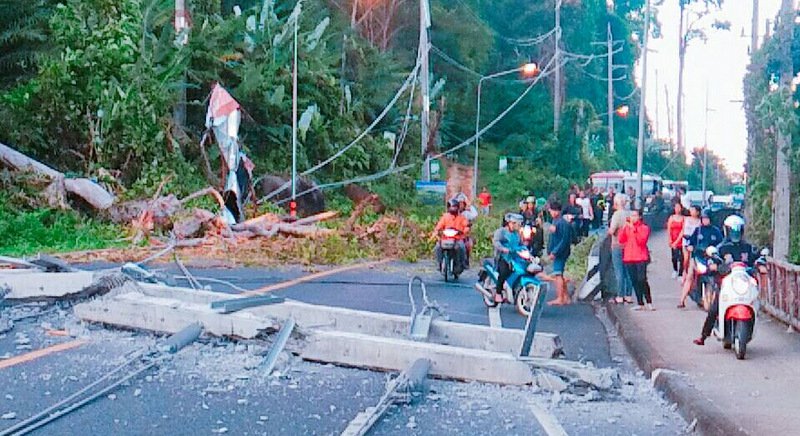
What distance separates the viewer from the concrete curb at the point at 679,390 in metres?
7.02

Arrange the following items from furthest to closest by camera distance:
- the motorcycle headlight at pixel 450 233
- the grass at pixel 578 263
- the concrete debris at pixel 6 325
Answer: the grass at pixel 578 263, the motorcycle headlight at pixel 450 233, the concrete debris at pixel 6 325

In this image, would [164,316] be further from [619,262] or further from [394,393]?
[619,262]

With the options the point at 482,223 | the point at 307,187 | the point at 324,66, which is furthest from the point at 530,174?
the point at 482,223

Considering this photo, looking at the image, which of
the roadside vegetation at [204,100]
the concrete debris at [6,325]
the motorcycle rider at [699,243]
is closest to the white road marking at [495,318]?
the motorcycle rider at [699,243]

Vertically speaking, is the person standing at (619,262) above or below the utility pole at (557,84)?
below

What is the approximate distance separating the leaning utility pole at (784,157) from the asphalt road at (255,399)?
9.45 metres

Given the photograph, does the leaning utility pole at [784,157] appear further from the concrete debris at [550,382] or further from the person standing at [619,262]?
the concrete debris at [550,382]

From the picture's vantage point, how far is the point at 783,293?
13.0 m

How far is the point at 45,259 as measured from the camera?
41.1ft

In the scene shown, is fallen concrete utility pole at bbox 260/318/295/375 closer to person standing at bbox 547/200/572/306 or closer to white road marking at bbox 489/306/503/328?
white road marking at bbox 489/306/503/328

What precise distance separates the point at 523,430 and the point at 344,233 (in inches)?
637

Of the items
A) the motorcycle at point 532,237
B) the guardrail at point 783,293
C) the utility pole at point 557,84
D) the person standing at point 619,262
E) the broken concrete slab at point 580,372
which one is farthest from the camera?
the utility pole at point 557,84

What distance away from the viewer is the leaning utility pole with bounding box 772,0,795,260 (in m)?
18.3

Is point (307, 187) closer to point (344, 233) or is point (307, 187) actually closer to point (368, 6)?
point (344, 233)
